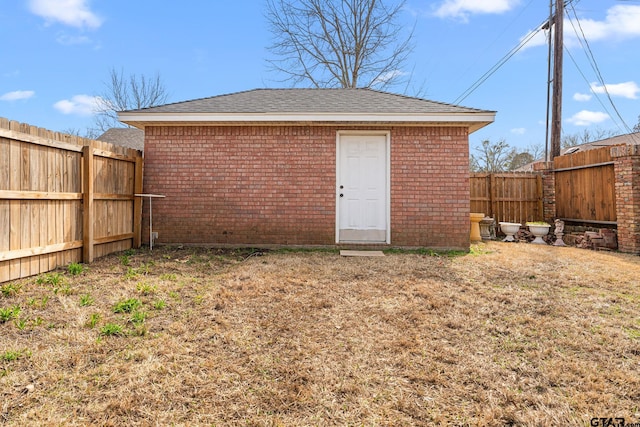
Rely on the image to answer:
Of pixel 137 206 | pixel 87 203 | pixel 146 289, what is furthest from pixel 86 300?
pixel 137 206

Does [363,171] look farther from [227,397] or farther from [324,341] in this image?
[227,397]

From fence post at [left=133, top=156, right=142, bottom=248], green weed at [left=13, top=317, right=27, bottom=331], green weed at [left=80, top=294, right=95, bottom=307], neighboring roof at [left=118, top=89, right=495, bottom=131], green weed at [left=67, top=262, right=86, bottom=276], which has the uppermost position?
neighboring roof at [left=118, top=89, right=495, bottom=131]

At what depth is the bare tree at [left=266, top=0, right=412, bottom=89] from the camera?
15.5 m

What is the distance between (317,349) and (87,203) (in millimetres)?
4401

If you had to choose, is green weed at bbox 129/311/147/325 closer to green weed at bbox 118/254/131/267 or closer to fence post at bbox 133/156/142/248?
green weed at bbox 118/254/131/267

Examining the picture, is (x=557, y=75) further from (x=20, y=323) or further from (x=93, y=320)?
(x=20, y=323)

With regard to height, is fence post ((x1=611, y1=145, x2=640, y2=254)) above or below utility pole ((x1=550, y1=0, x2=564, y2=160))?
below

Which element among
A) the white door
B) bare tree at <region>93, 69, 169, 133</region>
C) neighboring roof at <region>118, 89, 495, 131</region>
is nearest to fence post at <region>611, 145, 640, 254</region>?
neighboring roof at <region>118, 89, 495, 131</region>

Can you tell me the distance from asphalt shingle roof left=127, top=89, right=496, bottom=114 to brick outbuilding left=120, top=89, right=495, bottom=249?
9 cm

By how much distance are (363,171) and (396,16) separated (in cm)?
1213

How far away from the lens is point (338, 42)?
15891 mm

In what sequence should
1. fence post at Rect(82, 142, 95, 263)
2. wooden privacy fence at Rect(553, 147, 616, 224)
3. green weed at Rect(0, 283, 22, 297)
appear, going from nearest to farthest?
green weed at Rect(0, 283, 22, 297) < fence post at Rect(82, 142, 95, 263) < wooden privacy fence at Rect(553, 147, 616, 224)

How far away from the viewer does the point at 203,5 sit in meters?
10.5

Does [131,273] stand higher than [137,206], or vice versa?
[137,206]
